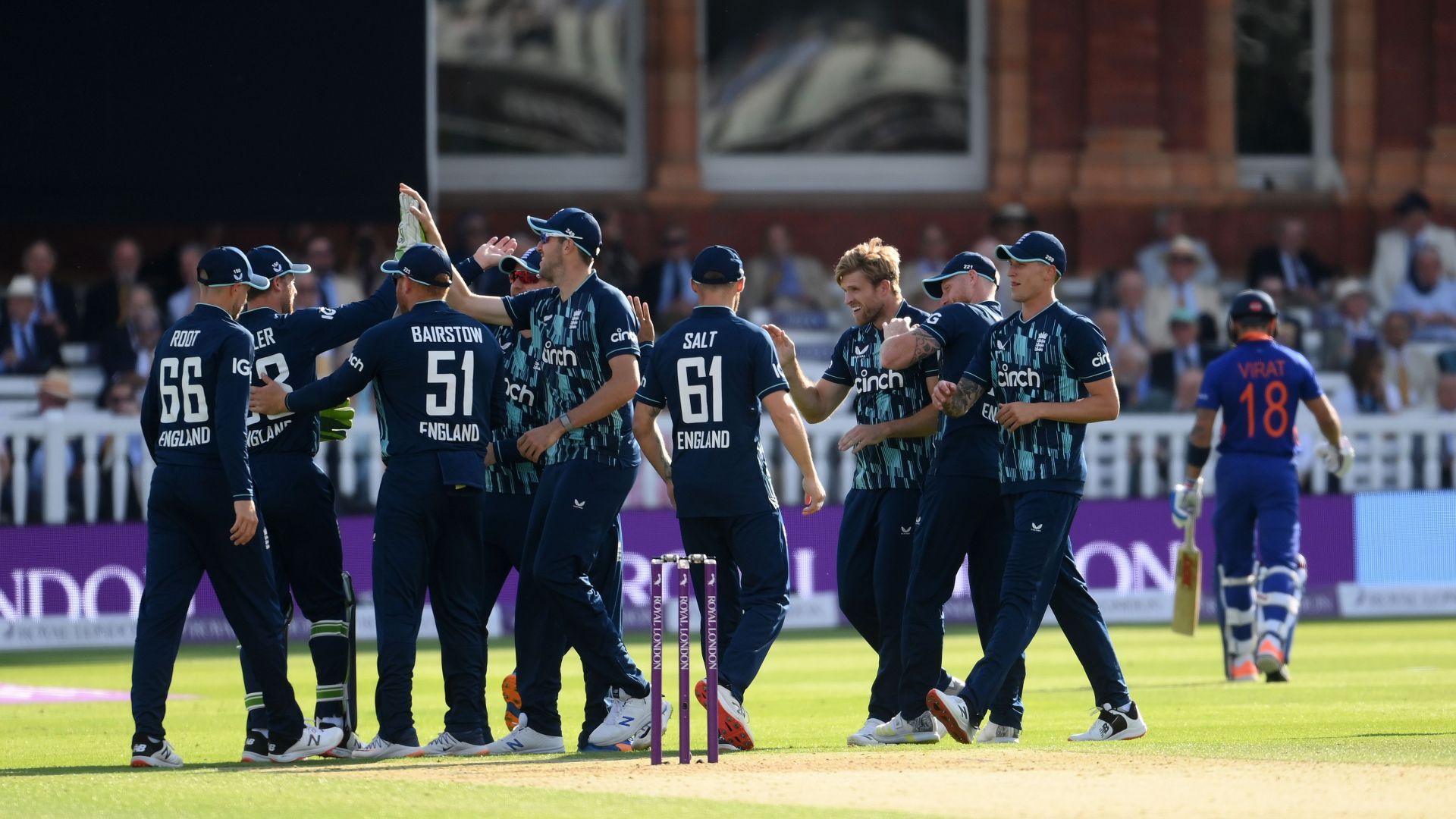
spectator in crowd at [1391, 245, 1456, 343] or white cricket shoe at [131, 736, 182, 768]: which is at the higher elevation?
spectator in crowd at [1391, 245, 1456, 343]

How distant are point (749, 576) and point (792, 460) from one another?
9358mm

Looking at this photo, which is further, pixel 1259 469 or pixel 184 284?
pixel 184 284

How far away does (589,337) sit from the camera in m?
9.84

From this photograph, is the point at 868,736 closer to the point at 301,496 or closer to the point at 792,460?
the point at 301,496

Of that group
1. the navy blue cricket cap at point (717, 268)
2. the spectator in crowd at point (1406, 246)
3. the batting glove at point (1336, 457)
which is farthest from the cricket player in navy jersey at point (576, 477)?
the spectator in crowd at point (1406, 246)

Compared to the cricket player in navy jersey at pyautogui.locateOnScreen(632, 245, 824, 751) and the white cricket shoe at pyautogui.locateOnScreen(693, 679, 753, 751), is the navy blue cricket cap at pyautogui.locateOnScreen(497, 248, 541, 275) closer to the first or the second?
the cricket player in navy jersey at pyautogui.locateOnScreen(632, 245, 824, 751)

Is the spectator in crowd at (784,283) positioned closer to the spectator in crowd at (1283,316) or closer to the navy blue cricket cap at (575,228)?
the spectator in crowd at (1283,316)

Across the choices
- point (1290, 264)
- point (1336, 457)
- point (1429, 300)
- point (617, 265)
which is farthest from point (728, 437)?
point (1429, 300)

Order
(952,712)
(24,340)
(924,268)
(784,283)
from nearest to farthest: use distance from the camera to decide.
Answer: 1. (952,712)
2. (24,340)
3. (924,268)
4. (784,283)

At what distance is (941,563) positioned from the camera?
995 centimetres

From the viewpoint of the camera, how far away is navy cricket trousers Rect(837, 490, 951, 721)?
33.6 ft

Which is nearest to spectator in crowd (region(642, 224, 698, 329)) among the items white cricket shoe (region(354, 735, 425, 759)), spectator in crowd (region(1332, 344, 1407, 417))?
spectator in crowd (region(1332, 344, 1407, 417))

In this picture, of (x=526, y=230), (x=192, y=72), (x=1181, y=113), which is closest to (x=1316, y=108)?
(x=1181, y=113)

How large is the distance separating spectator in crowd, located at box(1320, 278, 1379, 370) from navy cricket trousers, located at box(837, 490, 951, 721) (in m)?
12.8
